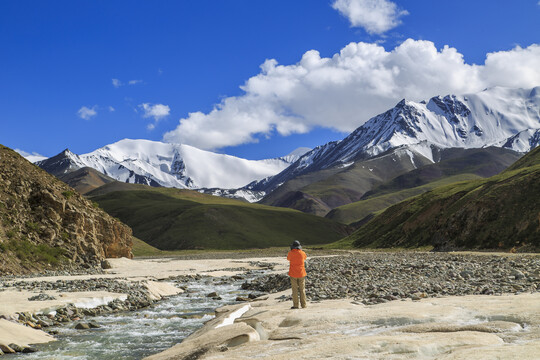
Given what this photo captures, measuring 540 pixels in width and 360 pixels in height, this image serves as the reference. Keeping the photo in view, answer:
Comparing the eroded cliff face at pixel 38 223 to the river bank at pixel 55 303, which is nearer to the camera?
the river bank at pixel 55 303

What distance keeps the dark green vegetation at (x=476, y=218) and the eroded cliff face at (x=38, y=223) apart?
2135 inches

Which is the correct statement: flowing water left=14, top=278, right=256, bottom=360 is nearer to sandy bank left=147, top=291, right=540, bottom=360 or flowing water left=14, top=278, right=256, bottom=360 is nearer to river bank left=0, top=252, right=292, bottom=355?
river bank left=0, top=252, right=292, bottom=355

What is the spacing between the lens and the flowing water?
17594mm

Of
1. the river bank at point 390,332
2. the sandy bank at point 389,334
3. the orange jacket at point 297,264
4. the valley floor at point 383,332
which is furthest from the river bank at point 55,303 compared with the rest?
the orange jacket at point 297,264

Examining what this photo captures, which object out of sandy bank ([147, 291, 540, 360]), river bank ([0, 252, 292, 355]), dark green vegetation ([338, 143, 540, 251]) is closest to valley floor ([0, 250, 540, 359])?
sandy bank ([147, 291, 540, 360])

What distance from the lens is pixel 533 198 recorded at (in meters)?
66.2

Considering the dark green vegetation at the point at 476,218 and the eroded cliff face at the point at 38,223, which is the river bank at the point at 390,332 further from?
the dark green vegetation at the point at 476,218

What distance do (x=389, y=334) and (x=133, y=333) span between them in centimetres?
1391

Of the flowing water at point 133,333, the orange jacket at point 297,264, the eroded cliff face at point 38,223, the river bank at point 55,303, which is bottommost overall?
the flowing water at point 133,333

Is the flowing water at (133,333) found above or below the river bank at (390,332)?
below

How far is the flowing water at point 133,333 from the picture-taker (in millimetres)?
17594

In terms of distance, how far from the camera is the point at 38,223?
156ft

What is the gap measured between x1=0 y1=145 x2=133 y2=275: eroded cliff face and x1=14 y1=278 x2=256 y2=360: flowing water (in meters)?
20.5

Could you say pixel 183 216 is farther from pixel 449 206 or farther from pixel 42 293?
pixel 42 293
